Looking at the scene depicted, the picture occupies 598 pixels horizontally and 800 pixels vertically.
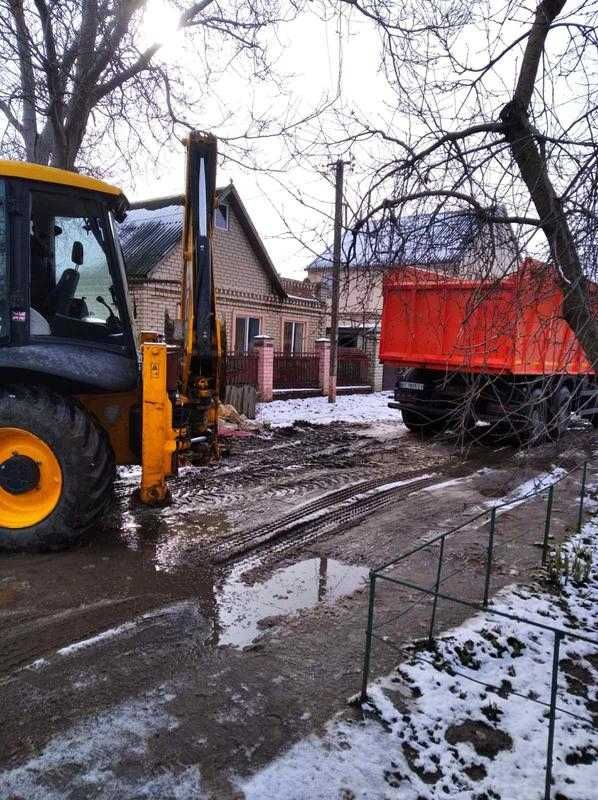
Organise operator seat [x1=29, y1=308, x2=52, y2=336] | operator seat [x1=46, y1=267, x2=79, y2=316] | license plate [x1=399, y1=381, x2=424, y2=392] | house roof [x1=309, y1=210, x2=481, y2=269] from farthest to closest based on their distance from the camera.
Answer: license plate [x1=399, y1=381, x2=424, y2=392], operator seat [x1=46, y1=267, x2=79, y2=316], operator seat [x1=29, y1=308, x2=52, y2=336], house roof [x1=309, y1=210, x2=481, y2=269]

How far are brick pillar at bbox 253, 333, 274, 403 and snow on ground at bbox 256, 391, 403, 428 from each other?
0.33 m

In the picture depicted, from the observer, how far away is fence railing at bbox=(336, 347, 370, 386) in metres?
18.3

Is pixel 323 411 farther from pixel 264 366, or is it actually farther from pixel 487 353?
pixel 487 353

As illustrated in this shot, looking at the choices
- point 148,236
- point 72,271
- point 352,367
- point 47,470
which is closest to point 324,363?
point 352,367

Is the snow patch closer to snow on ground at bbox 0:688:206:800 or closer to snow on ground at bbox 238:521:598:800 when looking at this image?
snow on ground at bbox 238:521:598:800

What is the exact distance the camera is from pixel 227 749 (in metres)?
2.44

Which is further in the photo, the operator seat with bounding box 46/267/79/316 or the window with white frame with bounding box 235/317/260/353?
the window with white frame with bounding box 235/317/260/353

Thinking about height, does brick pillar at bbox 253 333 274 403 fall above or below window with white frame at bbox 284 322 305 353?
below

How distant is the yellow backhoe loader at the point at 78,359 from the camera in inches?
169

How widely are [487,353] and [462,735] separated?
2.29 metres

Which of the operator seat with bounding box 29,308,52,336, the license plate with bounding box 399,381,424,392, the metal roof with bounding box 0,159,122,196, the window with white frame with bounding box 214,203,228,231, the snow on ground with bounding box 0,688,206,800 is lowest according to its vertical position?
the snow on ground with bounding box 0,688,206,800

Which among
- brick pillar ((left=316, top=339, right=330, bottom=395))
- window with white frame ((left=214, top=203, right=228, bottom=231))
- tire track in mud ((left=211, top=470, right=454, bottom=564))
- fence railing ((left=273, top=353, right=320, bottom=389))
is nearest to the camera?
tire track in mud ((left=211, top=470, right=454, bottom=564))

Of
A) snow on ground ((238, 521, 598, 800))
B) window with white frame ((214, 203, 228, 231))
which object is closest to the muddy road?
snow on ground ((238, 521, 598, 800))

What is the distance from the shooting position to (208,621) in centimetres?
357
